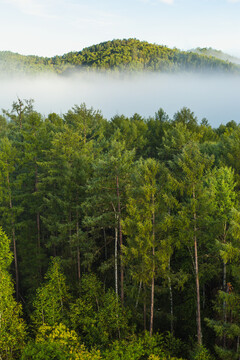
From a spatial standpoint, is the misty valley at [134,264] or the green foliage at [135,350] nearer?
the green foliage at [135,350]

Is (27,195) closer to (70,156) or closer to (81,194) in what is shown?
(70,156)

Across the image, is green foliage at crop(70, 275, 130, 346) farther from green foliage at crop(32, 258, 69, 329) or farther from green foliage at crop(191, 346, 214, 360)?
green foliage at crop(191, 346, 214, 360)

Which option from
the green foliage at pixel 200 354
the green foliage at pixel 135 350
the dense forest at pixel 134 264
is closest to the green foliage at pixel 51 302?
the dense forest at pixel 134 264

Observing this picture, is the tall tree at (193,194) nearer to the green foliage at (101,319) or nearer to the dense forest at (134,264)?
the dense forest at (134,264)

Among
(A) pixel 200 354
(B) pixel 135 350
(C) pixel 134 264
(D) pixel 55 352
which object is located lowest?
(B) pixel 135 350

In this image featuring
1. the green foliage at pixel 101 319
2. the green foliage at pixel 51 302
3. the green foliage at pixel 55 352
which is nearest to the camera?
the green foliage at pixel 55 352

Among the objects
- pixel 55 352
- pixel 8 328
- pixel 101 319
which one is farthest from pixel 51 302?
pixel 55 352

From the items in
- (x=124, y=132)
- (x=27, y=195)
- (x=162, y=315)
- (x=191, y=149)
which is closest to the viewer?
(x=191, y=149)

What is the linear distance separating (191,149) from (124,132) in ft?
100

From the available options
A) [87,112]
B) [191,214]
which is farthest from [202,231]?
[87,112]

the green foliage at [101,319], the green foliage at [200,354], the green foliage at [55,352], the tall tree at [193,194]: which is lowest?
the green foliage at [101,319]

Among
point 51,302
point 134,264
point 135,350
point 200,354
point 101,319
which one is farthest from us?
point 134,264

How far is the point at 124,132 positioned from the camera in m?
45.5

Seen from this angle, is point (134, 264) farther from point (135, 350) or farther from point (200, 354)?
point (200, 354)
